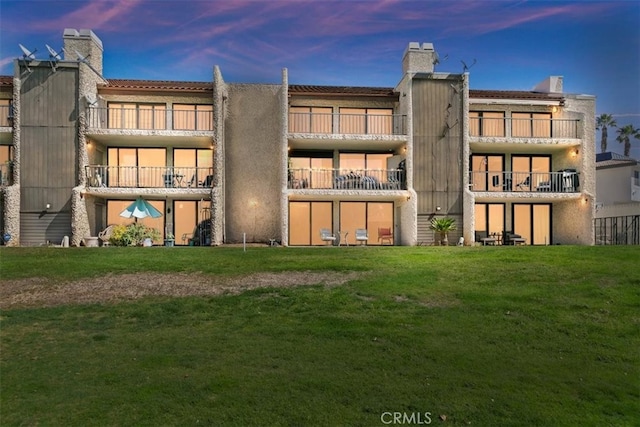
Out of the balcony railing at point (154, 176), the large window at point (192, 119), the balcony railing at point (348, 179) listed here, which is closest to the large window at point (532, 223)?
the balcony railing at point (348, 179)

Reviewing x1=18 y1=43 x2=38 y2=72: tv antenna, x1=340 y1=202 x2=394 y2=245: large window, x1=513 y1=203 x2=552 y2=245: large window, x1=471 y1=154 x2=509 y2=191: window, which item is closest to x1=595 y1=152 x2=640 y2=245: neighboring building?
x1=513 y1=203 x2=552 y2=245: large window

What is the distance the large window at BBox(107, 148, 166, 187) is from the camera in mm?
23969

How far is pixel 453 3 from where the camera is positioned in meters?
12.0

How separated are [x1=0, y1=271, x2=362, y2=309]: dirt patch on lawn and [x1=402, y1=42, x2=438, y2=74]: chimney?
15342 mm

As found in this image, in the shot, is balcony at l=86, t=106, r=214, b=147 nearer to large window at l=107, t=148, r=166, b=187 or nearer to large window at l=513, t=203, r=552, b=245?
large window at l=107, t=148, r=166, b=187

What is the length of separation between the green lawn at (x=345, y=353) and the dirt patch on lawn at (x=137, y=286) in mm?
413

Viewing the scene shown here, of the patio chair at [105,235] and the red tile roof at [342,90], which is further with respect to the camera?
the red tile roof at [342,90]

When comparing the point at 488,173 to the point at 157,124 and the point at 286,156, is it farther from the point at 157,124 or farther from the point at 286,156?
the point at 157,124

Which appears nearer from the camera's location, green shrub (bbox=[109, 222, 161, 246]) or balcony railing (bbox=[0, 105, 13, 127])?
green shrub (bbox=[109, 222, 161, 246])

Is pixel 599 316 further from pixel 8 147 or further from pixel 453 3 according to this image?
pixel 8 147

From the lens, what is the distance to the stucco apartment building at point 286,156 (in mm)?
22062

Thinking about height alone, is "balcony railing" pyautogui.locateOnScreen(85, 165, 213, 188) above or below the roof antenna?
below

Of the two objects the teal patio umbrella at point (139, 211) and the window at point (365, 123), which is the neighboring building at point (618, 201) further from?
the teal patio umbrella at point (139, 211)

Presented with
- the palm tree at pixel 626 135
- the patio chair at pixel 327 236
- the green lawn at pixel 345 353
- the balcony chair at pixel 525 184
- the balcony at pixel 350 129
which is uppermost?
the palm tree at pixel 626 135
